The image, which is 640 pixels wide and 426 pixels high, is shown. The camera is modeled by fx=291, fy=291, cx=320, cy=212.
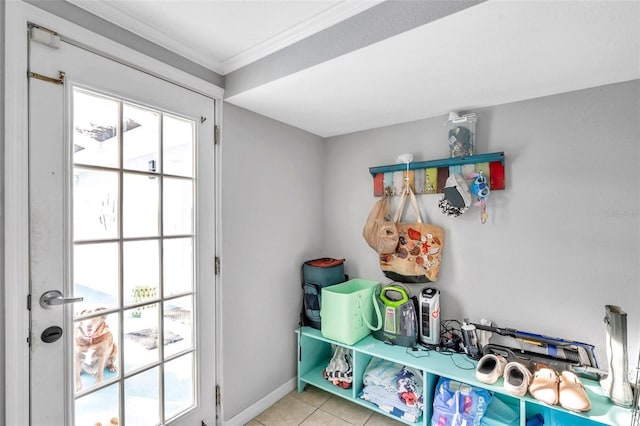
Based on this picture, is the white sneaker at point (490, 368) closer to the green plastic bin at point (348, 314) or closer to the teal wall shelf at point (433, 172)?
the green plastic bin at point (348, 314)

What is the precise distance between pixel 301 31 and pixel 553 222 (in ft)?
5.98

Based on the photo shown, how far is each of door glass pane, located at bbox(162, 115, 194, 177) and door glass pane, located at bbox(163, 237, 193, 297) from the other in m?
0.39

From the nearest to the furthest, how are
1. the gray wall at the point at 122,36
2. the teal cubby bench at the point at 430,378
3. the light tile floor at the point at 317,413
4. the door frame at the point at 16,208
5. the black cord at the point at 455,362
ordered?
the door frame at the point at 16,208 → the gray wall at the point at 122,36 → the teal cubby bench at the point at 430,378 → the black cord at the point at 455,362 → the light tile floor at the point at 317,413

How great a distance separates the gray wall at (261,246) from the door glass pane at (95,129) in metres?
0.60

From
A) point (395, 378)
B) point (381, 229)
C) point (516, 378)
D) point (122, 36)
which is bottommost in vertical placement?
point (395, 378)

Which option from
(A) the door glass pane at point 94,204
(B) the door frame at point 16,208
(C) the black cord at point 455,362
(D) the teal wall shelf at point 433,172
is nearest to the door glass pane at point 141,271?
(A) the door glass pane at point 94,204

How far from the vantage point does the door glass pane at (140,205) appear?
1.42 metres

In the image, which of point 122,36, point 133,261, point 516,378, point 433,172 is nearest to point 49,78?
point 122,36

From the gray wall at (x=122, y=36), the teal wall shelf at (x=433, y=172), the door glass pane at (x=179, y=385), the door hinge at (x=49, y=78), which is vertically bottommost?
the door glass pane at (x=179, y=385)

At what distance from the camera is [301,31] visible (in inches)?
56.9

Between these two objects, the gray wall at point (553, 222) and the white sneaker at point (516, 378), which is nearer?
the white sneaker at point (516, 378)

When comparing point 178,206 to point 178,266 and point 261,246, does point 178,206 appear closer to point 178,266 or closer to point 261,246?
point 178,266

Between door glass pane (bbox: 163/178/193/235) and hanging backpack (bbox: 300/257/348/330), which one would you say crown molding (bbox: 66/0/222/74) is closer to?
door glass pane (bbox: 163/178/193/235)

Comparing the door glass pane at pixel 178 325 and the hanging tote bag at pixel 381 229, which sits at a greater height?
the hanging tote bag at pixel 381 229
